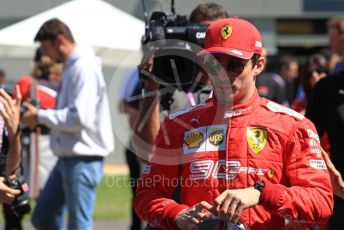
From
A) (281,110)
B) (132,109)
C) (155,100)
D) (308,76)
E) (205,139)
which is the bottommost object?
(132,109)

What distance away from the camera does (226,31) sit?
3.72 m

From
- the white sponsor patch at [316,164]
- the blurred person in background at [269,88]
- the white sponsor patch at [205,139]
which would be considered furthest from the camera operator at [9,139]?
the blurred person in background at [269,88]

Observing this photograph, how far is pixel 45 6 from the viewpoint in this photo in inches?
300

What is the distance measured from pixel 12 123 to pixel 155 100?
2.62ft

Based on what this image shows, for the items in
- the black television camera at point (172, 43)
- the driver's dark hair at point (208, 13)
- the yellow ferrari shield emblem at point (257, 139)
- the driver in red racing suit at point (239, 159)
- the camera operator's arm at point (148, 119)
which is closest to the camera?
the driver in red racing suit at point (239, 159)

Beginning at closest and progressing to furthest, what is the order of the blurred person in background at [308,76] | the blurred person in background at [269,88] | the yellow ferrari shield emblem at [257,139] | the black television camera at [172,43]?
the yellow ferrari shield emblem at [257,139]
the black television camera at [172,43]
the blurred person in background at [308,76]
the blurred person in background at [269,88]

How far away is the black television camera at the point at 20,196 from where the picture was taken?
16.5 ft

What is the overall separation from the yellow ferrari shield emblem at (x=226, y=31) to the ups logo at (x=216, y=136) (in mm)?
387

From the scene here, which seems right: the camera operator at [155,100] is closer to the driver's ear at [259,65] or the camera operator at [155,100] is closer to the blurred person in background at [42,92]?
the driver's ear at [259,65]

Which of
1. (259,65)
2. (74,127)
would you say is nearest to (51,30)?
(74,127)

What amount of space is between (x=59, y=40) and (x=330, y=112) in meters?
2.45

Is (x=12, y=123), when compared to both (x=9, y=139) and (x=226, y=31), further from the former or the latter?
(x=226, y=31)

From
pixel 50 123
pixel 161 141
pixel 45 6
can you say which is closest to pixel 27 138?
pixel 45 6

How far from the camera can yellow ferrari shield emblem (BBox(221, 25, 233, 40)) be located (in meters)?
3.70
